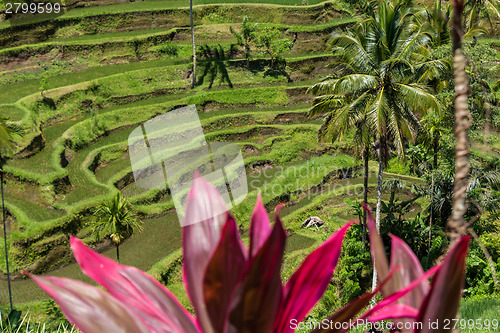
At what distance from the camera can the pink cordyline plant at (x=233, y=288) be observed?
1118mm

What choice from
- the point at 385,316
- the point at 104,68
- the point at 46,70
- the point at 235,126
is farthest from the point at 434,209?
the point at 46,70

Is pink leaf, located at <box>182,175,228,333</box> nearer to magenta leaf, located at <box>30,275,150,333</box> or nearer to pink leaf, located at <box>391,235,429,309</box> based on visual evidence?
magenta leaf, located at <box>30,275,150,333</box>

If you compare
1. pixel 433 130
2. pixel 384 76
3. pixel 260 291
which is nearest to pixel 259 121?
pixel 433 130

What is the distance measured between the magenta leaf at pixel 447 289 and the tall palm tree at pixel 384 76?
9.68m

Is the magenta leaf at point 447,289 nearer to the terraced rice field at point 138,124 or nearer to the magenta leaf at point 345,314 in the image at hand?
the magenta leaf at point 345,314

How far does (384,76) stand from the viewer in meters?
10.9

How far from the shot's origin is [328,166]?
23.0 meters

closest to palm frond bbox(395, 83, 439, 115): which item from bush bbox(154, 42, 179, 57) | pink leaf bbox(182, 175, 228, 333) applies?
pink leaf bbox(182, 175, 228, 333)

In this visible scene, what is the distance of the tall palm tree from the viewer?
1058 cm

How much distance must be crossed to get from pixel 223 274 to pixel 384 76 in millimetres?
10630

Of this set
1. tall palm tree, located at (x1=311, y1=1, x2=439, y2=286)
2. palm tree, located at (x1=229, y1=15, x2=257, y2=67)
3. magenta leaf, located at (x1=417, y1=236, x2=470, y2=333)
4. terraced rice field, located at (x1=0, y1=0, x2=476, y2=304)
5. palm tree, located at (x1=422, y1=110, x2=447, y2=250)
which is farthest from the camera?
palm tree, located at (x1=229, y1=15, x2=257, y2=67)

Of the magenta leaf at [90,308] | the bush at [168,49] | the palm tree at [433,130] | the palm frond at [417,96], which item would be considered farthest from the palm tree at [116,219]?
the bush at [168,49]

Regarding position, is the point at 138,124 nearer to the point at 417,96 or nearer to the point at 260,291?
the point at 417,96

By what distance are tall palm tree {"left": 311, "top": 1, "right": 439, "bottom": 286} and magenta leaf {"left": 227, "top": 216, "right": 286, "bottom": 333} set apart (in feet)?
32.1
